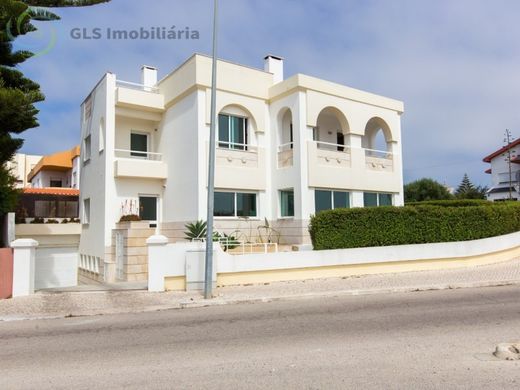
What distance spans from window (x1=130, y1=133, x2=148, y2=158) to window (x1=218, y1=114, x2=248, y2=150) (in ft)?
15.6

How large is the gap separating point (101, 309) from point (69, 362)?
436cm

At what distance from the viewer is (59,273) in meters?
23.5

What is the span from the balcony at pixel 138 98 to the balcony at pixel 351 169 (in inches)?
304

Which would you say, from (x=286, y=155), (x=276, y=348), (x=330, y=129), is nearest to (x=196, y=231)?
(x=286, y=155)

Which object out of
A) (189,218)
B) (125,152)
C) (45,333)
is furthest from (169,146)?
(45,333)

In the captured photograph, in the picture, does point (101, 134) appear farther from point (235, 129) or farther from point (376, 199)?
point (376, 199)

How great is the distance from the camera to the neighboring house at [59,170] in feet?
118

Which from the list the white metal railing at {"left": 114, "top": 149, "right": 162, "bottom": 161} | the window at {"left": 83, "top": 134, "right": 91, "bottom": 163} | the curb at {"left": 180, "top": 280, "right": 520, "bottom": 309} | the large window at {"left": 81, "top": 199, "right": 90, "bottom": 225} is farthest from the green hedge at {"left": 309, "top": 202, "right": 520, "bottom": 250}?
the window at {"left": 83, "top": 134, "right": 91, "bottom": 163}

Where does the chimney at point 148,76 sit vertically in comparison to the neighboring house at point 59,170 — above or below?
above

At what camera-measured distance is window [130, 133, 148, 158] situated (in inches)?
835

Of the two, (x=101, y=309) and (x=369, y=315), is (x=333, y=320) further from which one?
(x=101, y=309)

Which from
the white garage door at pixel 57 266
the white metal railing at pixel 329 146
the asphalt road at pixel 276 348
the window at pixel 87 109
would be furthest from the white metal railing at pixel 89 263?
the white metal railing at pixel 329 146

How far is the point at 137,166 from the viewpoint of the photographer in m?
19.3

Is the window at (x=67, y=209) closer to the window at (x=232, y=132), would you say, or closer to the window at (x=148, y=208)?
the window at (x=148, y=208)
